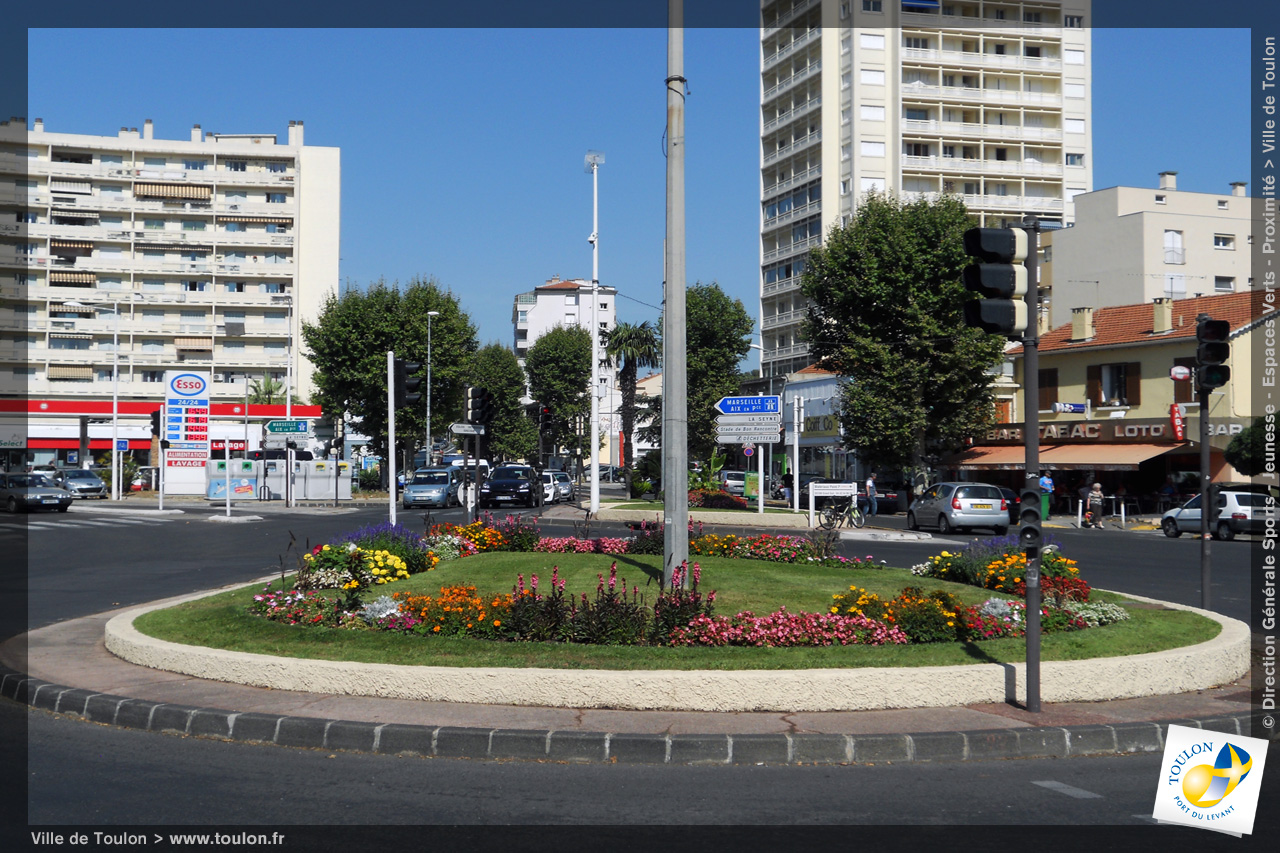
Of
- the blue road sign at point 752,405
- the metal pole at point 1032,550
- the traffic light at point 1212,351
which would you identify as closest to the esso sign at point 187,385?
the blue road sign at point 752,405

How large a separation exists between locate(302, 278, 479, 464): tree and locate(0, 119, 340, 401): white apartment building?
1845 centimetres

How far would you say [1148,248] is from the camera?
5775 centimetres

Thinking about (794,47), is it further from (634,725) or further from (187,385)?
(634,725)

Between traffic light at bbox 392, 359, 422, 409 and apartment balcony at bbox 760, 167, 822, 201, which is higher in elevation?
apartment balcony at bbox 760, 167, 822, 201

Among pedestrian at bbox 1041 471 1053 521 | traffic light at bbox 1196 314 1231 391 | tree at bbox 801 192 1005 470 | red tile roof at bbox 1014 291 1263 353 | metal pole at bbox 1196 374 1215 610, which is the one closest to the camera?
traffic light at bbox 1196 314 1231 391

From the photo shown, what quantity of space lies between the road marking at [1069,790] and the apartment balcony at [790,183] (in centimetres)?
6902

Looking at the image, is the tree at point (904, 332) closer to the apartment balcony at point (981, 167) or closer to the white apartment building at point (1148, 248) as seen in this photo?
the white apartment building at point (1148, 248)

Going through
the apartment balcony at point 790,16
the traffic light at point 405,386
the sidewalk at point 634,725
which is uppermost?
the apartment balcony at point 790,16

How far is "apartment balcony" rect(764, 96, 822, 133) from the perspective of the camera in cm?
7238

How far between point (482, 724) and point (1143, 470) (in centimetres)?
3993

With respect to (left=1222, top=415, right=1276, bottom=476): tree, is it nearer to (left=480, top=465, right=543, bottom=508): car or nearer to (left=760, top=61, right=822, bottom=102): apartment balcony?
(left=480, top=465, right=543, bottom=508): car

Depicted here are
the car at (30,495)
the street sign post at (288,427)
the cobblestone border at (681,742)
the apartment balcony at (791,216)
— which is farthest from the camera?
the apartment balcony at (791,216)

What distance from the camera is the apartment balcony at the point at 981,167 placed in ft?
229

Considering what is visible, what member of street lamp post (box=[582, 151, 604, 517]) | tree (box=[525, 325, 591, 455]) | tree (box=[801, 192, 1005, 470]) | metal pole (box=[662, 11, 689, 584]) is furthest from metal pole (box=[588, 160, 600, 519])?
tree (box=[525, 325, 591, 455])
